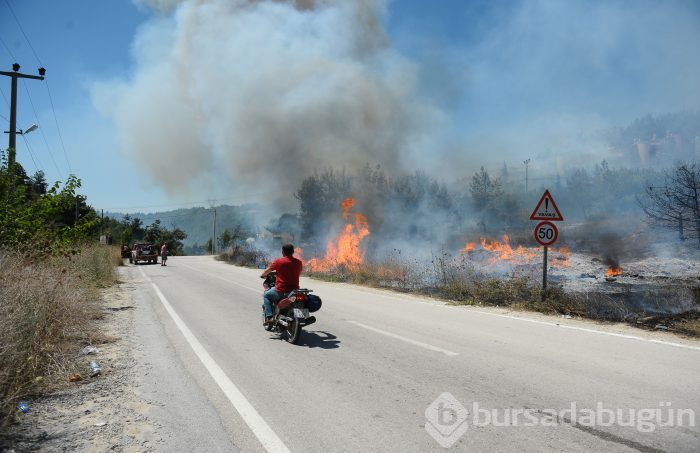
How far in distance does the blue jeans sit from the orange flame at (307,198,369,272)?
34.6ft

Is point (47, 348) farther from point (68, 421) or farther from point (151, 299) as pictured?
point (151, 299)

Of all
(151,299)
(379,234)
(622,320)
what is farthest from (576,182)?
(151,299)

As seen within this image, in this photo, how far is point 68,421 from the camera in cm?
349

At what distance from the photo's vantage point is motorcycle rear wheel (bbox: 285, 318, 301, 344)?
20.4 feet

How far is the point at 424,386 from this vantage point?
4.23 meters

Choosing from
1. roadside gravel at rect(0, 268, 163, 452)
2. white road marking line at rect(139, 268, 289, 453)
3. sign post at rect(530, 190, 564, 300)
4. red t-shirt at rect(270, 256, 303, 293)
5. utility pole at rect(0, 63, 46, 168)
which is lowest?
roadside gravel at rect(0, 268, 163, 452)

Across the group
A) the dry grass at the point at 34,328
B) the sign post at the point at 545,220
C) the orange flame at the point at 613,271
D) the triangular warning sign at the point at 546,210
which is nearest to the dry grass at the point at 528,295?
the sign post at the point at 545,220

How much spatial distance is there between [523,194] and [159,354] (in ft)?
141

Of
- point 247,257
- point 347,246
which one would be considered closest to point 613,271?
point 347,246

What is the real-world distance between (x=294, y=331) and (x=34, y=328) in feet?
10.5

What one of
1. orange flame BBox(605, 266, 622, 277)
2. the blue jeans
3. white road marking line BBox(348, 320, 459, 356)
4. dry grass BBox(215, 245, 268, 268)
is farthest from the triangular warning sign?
dry grass BBox(215, 245, 268, 268)

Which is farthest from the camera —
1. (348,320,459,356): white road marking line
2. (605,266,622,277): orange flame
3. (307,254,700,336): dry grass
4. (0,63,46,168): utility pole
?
(605,266,622,277): orange flame

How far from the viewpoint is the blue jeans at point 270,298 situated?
22.3ft

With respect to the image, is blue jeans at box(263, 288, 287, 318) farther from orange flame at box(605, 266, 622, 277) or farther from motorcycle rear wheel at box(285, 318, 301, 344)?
orange flame at box(605, 266, 622, 277)
